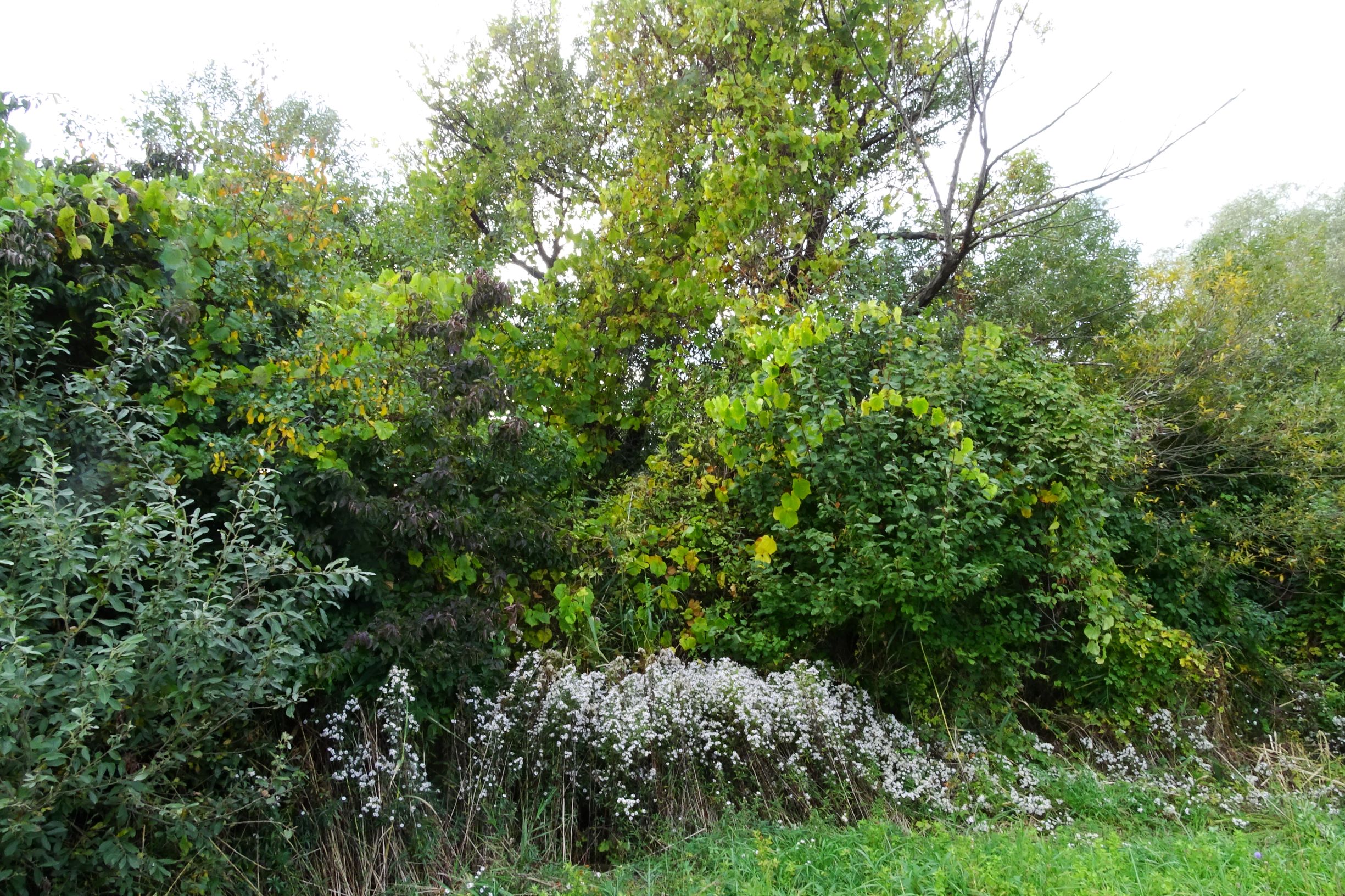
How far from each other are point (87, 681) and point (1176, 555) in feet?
20.7

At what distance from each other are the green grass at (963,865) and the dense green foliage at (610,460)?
26.2 inches

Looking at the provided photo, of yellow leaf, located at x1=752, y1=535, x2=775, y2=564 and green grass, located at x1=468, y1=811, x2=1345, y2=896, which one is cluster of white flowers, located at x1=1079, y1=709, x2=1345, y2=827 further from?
yellow leaf, located at x1=752, y1=535, x2=775, y2=564

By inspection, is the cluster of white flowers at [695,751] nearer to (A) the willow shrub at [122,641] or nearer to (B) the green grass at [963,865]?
(B) the green grass at [963,865]

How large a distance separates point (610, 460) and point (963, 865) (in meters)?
3.94

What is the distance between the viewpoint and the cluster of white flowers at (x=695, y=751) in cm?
316

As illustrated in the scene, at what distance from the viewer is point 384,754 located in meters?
3.02

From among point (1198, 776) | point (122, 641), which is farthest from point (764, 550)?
point (122, 641)

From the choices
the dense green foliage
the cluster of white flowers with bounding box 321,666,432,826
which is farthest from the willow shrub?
the cluster of white flowers with bounding box 321,666,432,826

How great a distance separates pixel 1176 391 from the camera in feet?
22.8

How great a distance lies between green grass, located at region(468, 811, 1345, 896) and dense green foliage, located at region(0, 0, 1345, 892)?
0.67m

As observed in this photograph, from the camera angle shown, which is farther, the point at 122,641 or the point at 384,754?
the point at 384,754

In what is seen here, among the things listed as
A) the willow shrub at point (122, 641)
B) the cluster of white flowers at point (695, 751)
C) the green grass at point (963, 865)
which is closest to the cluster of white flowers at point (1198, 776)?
the green grass at point (963, 865)

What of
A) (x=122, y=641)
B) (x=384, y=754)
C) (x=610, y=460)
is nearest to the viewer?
(x=122, y=641)

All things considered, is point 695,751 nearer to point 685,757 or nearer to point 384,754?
point 685,757
